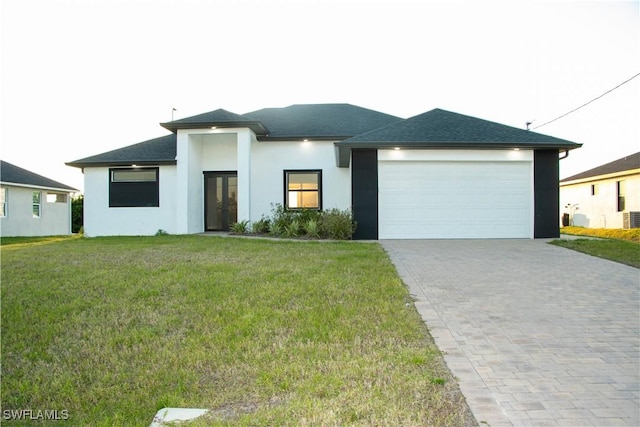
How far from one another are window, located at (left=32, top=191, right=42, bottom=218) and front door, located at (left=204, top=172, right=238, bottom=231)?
12.7m

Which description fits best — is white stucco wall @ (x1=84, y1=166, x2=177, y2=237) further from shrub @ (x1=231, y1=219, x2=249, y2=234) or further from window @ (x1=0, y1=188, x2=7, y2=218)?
window @ (x1=0, y1=188, x2=7, y2=218)

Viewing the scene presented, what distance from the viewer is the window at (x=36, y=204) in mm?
22188

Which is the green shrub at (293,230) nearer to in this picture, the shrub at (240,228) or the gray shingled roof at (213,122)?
the shrub at (240,228)

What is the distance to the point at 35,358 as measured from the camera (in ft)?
12.8

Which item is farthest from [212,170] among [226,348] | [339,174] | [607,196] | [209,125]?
[607,196]

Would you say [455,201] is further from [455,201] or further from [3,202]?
[3,202]

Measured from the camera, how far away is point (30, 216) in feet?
71.4

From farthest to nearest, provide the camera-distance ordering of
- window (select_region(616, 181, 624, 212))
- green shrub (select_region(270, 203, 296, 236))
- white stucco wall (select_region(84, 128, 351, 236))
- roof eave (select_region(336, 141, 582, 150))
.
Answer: window (select_region(616, 181, 624, 212)), white stucco wall (select_region(84, 128, 351, 236)), green shrub (select_region(270, 203, 296, 236)), roof eave (select_region(336, 141, 582, 150))

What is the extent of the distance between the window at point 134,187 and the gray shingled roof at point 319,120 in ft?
15.7

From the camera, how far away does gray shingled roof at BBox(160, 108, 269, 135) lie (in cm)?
1398

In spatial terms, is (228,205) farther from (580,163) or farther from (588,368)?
(580,163)

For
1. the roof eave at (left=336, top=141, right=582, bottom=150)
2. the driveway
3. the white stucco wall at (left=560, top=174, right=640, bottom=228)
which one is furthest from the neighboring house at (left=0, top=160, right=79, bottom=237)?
the white stucco wall at (left=560, top=174, right=640, bottom=228)

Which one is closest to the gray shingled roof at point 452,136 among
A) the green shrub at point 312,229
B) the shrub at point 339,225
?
the shrub at point 339,225

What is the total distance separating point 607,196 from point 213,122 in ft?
71.5
